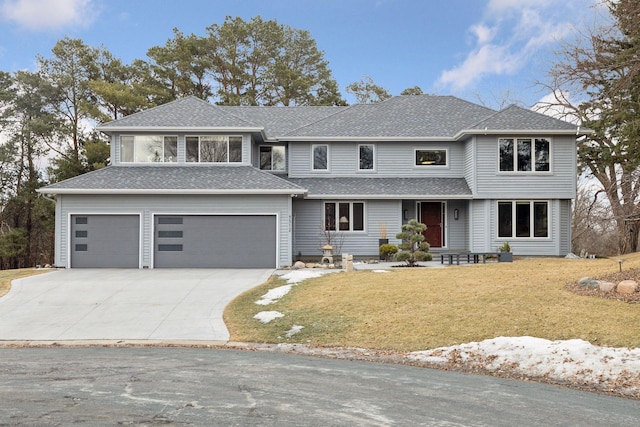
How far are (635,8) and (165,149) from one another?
1683 cm

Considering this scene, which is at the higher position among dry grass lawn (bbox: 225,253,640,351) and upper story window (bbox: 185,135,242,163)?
upper story window (bbox: 185,135,242,163)

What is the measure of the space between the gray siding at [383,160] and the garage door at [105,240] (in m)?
7.34

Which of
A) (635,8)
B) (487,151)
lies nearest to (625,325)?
(635,8)

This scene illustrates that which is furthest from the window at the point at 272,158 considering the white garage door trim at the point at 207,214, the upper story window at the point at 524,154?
the upper story window at the point at 524,154

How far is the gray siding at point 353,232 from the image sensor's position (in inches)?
895

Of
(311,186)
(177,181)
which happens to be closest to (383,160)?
(311,186)

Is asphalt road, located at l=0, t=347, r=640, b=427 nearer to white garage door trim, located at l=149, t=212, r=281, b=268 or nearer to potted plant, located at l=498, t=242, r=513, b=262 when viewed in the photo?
white garage door trim, located at l=149, t=212, r=281, b=268

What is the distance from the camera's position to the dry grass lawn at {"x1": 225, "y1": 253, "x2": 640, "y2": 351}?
9.59 meters

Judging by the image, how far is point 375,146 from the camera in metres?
24.0

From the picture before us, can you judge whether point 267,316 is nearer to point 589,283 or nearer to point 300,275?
point 300,275

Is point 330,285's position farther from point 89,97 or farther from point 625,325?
point 89,97

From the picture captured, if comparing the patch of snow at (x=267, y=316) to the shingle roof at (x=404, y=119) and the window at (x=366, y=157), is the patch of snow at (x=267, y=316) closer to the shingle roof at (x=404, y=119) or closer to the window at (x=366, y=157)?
the shingle roof at (x=404, y=119)

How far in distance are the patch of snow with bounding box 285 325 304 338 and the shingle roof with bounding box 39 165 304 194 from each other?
29.3 ft

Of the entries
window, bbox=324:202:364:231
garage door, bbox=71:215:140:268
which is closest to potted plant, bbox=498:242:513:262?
window, bbox=324:202:364:231
